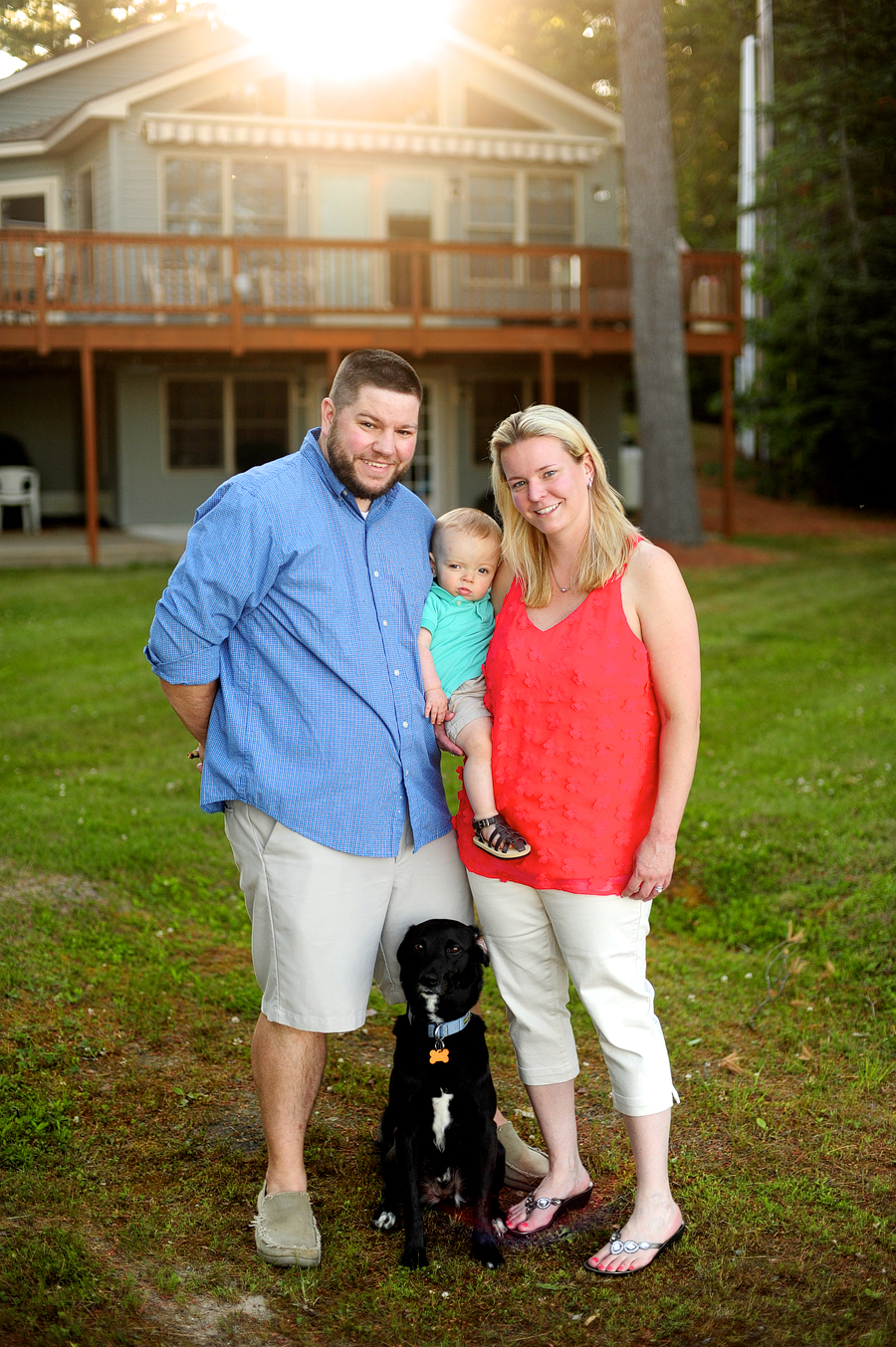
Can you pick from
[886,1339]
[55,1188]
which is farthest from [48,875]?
[886,1339]

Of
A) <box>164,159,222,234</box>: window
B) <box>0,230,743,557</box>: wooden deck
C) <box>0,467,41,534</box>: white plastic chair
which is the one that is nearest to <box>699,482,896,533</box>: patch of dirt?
<box>0,230,743,557</box>: wooden deck

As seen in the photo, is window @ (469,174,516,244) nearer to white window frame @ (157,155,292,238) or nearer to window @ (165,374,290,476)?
white window frame @ (157,155,292,238)

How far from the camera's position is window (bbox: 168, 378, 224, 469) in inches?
721

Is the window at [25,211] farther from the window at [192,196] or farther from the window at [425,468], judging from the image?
the window at [425,468]

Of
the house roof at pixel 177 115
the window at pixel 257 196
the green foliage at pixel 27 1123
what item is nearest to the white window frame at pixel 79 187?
the house roof at pixel 177 115

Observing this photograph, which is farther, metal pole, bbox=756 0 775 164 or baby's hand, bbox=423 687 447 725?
metal pole, bbox=756 0 775 164

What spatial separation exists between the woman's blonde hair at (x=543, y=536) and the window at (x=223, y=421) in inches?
613

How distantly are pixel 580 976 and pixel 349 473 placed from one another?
136 centimetres

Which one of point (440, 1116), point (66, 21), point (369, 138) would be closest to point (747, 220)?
point (369, 138)

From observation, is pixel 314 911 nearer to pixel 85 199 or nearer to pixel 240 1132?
pixel 240 1132

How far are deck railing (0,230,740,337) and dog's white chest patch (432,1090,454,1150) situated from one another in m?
13.5

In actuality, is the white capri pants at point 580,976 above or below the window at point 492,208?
below

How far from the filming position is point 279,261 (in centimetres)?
1631

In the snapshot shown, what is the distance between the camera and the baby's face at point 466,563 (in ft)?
10.6
